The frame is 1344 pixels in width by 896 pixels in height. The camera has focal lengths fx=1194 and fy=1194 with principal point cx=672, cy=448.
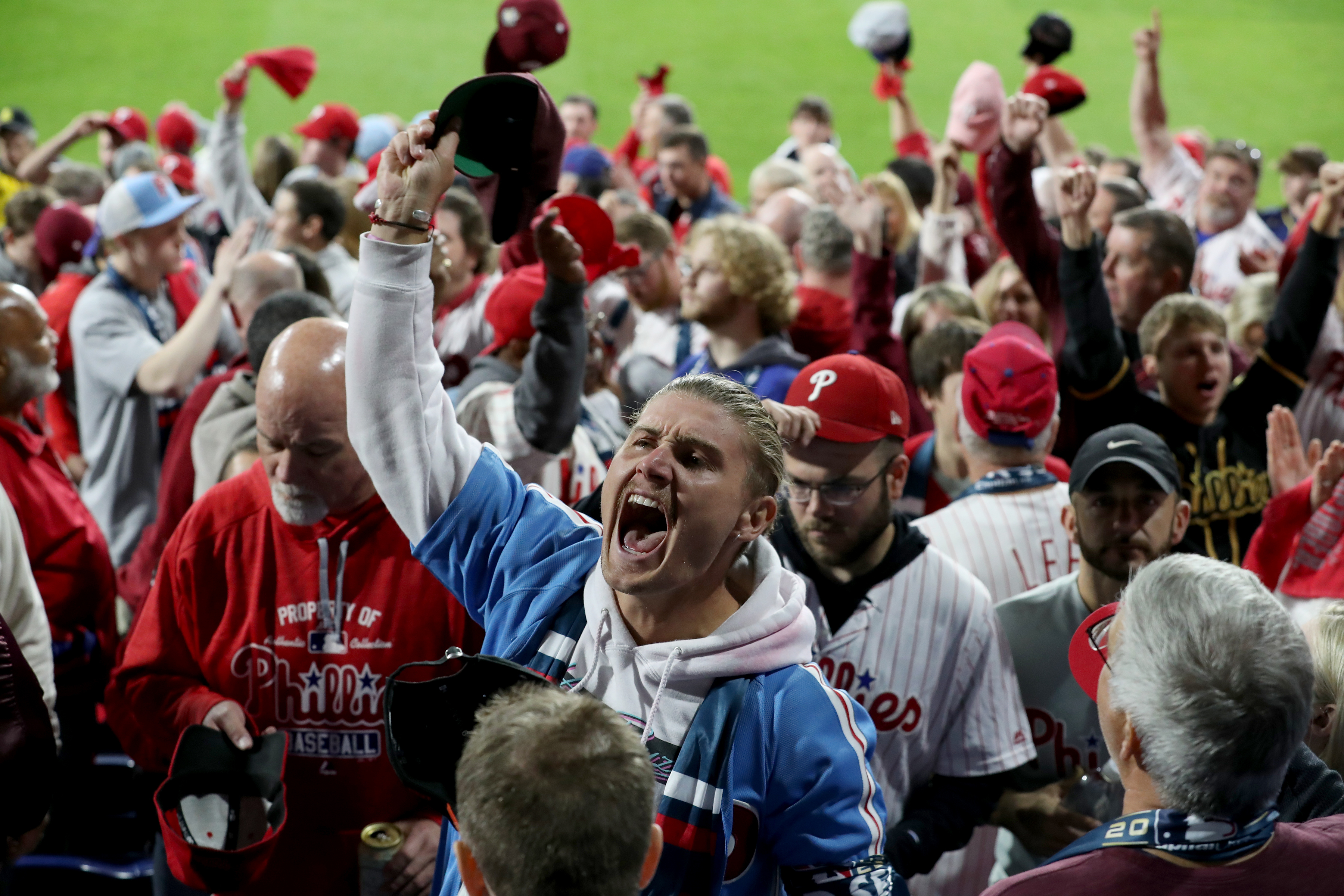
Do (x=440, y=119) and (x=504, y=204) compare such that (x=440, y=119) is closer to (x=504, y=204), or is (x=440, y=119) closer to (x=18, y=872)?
(x=504, y=204)

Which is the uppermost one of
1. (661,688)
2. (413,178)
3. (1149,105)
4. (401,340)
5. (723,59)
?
(723,59)

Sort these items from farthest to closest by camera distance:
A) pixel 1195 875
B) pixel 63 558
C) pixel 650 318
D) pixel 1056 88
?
pixel 650 318
pixel 1056 88
pixel 63 558
pixel 1195 875

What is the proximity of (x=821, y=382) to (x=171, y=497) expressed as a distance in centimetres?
211

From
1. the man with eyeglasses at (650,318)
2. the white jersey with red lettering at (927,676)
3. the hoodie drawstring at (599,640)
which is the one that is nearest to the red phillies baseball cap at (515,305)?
the man with eyeglasses at (650,318)

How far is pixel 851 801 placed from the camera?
1.77m

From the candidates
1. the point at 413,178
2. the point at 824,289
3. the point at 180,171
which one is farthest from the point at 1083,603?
the point at 180,171

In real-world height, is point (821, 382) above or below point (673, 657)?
above

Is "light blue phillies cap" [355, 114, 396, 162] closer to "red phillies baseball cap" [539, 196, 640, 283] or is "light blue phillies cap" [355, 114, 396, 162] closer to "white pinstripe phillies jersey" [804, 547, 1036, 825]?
"red phillies baseball cap" [539, 196, 640, 283]

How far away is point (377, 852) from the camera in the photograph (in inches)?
91.1

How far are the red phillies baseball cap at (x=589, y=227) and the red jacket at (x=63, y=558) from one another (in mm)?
1586

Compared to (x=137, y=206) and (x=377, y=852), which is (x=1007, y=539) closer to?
(x=377, y=852)

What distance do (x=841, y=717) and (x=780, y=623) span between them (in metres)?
0.17

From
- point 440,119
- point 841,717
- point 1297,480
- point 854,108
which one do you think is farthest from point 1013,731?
point 854,108

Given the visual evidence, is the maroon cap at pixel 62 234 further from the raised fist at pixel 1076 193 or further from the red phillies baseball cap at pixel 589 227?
the raised fist at pixel 1076 193
